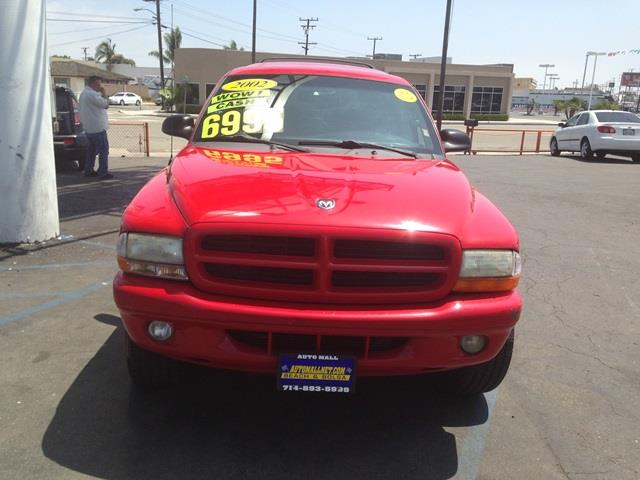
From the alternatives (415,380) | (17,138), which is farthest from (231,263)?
(17,138)

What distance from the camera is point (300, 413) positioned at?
3.12 meters

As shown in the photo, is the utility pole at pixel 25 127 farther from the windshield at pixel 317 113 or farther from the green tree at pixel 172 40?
the green tree at pixel 172 40

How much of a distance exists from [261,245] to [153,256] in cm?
50

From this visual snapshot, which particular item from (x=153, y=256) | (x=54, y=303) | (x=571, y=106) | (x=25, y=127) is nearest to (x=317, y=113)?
(x=153, y=256)

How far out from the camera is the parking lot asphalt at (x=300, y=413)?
105 inches

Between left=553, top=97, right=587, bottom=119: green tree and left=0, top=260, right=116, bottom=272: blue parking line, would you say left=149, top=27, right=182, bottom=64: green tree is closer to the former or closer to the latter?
left=553, top=97, right=587, bottom=119: green tree

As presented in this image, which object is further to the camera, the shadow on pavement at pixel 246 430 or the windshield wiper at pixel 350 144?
the windshield wiper at pixel 350 144

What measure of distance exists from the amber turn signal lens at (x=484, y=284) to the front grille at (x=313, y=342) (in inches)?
13.9

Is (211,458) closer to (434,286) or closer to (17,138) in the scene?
(434,286)

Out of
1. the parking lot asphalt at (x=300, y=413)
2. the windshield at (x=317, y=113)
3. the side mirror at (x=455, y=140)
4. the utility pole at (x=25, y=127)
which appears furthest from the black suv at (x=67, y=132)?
the side mirror at (x=455, y=140)

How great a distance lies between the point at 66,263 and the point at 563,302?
461 centimetres

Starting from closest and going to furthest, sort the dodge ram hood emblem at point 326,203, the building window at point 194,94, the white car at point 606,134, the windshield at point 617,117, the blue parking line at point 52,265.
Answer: the dodge ram hood emblem at point 326,203 → the blue parking line at point 52,265 → the white car at point 606,134 → the windshield at point 617,117 → the building window at point 194,94

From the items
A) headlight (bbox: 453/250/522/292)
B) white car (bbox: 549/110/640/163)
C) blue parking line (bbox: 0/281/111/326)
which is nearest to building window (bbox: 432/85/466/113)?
white car (bbox: 549/110/640/163)

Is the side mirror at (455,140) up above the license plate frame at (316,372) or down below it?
above
